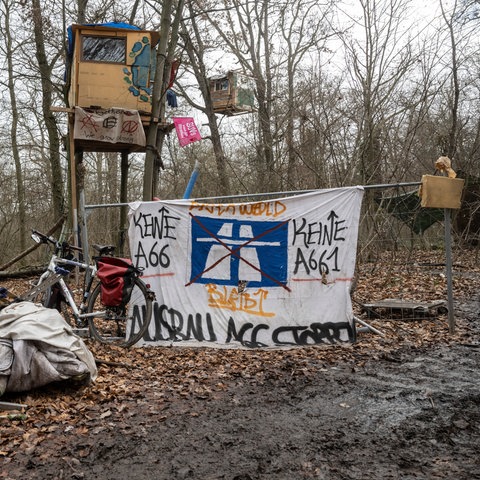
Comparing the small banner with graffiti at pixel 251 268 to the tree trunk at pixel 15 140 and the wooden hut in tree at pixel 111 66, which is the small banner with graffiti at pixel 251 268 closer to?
the wooden hut in tree at pixel 111 66

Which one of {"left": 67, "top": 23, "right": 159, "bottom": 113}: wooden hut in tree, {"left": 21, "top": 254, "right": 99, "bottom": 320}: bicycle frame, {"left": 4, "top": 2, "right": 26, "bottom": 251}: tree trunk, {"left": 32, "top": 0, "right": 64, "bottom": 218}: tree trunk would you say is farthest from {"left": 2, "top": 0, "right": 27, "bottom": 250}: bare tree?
{"left": 21, "top": 254, "right": 99, "bottom": 320}: bicycle frame

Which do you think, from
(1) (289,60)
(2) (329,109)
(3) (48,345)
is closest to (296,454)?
(3) (48,345)

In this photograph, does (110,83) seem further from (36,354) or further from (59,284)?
(36,354)

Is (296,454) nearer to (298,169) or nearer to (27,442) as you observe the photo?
(27,442)

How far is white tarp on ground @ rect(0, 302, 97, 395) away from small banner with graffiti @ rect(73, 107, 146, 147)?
709 centimetres

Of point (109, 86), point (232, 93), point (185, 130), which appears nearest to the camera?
point (109, 86)

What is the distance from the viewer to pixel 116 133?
37.2 feet

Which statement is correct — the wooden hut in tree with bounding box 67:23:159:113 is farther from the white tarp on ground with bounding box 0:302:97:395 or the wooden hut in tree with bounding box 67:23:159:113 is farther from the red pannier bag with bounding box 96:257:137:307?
the white tarp on ground with bounding box 0:302:97:395

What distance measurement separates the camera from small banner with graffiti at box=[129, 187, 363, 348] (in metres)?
6.21

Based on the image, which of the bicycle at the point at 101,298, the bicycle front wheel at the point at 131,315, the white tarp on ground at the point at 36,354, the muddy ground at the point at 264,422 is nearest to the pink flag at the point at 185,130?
the bicycle at the point at 101,298

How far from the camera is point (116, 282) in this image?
624 centimetres

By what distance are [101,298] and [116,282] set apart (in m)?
0.29

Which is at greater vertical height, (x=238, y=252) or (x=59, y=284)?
(x=238, y=252)

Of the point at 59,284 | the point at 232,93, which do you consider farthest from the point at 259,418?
the point at 232,93
